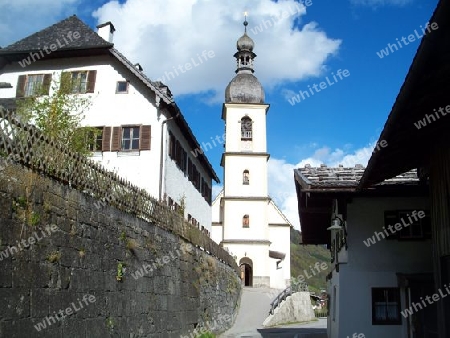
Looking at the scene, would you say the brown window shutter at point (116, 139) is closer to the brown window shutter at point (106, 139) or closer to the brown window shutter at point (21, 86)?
the brown window shutter at point (106, 139)

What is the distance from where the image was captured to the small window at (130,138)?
22375 mm

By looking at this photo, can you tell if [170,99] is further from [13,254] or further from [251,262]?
[251,262]

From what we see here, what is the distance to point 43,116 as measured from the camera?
15.2 meters

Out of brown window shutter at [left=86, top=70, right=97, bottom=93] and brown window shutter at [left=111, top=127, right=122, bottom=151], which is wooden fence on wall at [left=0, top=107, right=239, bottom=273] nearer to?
brown window shutter at [left=111, top=127, right=122, bottom=151]

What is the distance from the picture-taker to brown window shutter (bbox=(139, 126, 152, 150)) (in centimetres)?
2215

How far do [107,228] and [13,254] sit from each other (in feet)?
9.26

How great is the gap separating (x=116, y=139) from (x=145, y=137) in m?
1.27

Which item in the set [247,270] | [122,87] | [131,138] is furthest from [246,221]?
[122,87]

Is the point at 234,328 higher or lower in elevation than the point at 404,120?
lower

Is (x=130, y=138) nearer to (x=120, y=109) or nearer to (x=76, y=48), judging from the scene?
(x=120, y=109)

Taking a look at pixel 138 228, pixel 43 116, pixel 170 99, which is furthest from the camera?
pixel 170 99

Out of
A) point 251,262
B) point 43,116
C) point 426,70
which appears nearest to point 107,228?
point 426,70

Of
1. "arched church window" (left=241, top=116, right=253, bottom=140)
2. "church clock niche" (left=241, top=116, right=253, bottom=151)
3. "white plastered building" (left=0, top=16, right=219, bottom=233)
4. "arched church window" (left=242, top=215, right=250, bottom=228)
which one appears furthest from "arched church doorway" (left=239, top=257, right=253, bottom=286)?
"white plastered building" (left=0, top=16, right=219, bottom=233)

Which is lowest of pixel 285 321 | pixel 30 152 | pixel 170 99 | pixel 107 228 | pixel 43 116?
pixel 285 321
